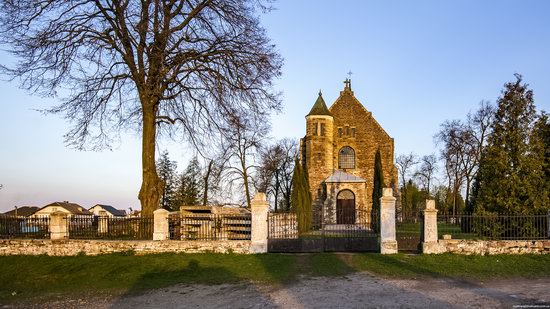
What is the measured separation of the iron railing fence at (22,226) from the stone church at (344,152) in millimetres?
23459

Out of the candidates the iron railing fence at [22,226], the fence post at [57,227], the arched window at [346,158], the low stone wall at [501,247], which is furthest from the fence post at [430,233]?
the arched window at [346,158]

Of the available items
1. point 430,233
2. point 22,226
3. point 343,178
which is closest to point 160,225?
point 22,226

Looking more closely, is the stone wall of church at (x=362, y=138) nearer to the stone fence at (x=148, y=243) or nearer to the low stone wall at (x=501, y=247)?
the low stone wall at (x=501, y=247)

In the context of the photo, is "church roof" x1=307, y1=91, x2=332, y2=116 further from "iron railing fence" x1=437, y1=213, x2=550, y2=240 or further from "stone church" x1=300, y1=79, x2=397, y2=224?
"iron railing fence" x1=437, y1=213, x2=550, y2=240

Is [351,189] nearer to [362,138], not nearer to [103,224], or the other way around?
[362,138]

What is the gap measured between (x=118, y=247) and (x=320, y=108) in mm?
27751

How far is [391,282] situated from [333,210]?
82.3ft

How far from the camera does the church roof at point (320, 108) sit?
39875 mm

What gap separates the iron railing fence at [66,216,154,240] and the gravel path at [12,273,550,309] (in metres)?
5.90

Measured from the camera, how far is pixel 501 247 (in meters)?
14.3

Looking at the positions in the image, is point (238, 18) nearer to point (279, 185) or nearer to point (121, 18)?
point (121, 18)

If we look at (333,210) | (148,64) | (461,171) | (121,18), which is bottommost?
(333,210)

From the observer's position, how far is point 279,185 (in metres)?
51.5

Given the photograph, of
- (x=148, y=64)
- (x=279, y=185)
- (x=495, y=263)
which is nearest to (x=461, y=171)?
(x=279, y=185)
